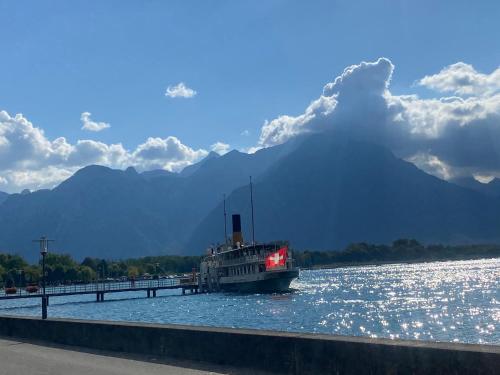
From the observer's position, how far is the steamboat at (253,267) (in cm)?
8725

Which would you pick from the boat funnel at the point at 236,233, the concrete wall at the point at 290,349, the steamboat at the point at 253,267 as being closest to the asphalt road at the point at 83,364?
the concrete wall at the point at 290,349

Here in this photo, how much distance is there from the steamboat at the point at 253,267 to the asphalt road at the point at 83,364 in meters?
70.4

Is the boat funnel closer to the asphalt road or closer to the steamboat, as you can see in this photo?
the steamboat

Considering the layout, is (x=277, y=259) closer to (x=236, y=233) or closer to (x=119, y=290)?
(x=236, y=233)

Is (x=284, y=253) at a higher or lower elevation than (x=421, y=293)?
higher

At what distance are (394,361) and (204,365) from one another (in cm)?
479

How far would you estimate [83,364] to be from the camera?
1428 centimetres

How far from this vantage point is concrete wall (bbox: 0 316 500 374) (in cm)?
869

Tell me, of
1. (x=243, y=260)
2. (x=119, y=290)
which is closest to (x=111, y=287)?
(x=119, y=290)

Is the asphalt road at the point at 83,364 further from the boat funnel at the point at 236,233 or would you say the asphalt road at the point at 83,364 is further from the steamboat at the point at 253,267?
the boat funnel at the point at 236,233

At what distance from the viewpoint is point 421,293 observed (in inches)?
3162

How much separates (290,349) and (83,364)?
567 centimetres

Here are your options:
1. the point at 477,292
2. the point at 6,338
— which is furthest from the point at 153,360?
the point at 477,292

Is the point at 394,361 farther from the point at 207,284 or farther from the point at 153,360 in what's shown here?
the point at 207,284
